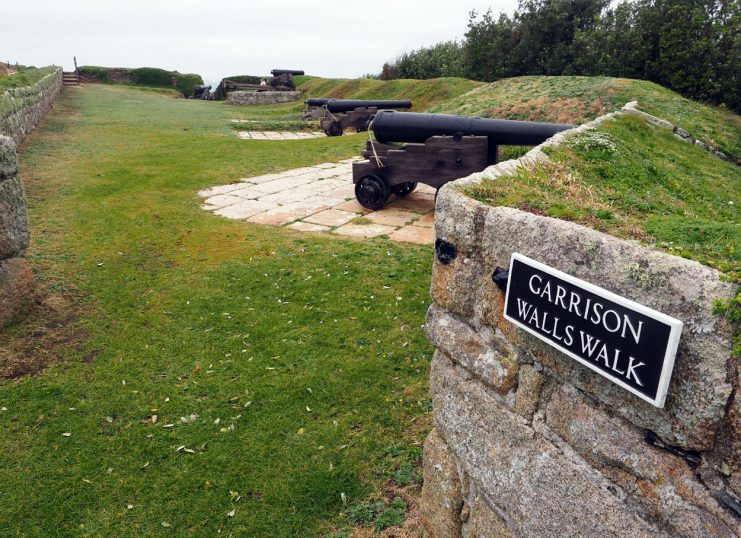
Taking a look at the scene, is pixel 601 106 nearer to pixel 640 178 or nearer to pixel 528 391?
pixel 640 178

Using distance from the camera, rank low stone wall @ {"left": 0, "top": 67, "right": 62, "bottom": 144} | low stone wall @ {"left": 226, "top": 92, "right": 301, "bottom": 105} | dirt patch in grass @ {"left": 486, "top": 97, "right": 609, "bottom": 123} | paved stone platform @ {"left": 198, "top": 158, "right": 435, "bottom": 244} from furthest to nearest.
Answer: low stone wall @ {"left": 226, "top": 92, "right": 301, "bottom": 105} → dirt patch in grass @ {"left": 486, "top": 97, "right": 609, "bottom": 123} → low stone wall @ {"left": 0, "top": 67, "right": 62, "bottom": 144} → paved stone platform @ {"left": 198, "top": 158, "right": 435, "bottom": 244}

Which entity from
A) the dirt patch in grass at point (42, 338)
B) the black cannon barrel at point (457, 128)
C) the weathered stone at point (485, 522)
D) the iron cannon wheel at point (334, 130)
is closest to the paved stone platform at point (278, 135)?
the iron cannon wheel at point (334, 130)

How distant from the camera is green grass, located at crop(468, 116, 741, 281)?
204 centimetres

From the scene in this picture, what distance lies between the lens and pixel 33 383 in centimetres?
431

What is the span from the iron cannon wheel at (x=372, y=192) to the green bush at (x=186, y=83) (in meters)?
35.4

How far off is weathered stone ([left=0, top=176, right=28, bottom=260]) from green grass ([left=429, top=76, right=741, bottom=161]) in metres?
10.5

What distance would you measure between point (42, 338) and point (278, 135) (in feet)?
48.8

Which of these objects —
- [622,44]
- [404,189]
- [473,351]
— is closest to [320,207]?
[404,189]

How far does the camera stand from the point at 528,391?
2.09m

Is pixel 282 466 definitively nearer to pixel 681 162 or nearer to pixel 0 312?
pixel 0 312

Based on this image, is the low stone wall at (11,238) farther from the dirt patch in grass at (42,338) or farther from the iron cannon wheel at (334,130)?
the iron cannon wheel at (334,130)

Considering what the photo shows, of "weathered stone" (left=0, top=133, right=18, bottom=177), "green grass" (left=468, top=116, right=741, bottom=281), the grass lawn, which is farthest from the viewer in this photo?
"weathered stone" (left=0, top=133, right=18, bottom=177)

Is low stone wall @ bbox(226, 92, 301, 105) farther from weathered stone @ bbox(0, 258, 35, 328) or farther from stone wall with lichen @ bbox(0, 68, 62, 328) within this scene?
weathered stone @ bbox(0, 258, 35, 328)

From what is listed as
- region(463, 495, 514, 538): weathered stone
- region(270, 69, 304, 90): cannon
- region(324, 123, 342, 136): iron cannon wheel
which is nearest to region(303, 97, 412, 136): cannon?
region(324, 123, 342, 136): iron cannon wheel
